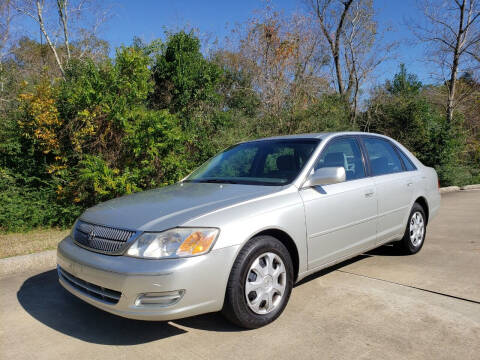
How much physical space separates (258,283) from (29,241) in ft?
13.5

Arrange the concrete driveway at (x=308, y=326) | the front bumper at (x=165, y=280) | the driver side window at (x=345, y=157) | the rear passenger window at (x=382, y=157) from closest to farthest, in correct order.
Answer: the front bumper at (x=165, y=280), the concrete driveway at (x=308, y=326), the driver side window at (x=345, y=157), the rear passenger window at (x=382, y=157)

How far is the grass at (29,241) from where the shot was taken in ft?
16.4

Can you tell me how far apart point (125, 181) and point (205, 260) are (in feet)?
13.6

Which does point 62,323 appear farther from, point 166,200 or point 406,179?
point 406,179

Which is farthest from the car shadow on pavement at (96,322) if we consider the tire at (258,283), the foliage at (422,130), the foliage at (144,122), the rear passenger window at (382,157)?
the foliage at (422,130)

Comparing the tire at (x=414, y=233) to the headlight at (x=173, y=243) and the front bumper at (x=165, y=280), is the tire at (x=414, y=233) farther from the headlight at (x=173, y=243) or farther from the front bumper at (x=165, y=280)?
the headlight at (x=173, y=243)

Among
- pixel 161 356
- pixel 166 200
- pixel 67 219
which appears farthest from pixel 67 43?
pixel 161 356

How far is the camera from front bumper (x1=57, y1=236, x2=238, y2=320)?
2523 millimetres

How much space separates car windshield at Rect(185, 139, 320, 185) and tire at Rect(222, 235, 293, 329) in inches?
27.9

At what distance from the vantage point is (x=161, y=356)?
263cm

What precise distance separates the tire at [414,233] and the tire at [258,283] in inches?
88.8

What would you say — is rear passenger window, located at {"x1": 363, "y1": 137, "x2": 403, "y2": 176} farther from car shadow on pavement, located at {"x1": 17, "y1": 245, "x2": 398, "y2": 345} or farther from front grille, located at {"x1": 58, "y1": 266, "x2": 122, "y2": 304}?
front grille, located at {"x1": 58, "y1": 266, "x2": 122, "y2": 304}

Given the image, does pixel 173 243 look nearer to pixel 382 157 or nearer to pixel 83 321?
pixel 83 321

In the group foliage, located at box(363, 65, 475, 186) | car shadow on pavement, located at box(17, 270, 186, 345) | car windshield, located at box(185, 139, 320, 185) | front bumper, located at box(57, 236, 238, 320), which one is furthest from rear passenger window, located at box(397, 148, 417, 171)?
foliage, located at box(363, 65, 475, 186)
